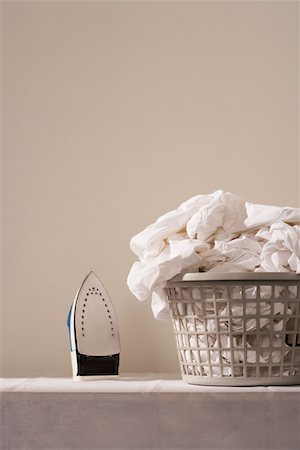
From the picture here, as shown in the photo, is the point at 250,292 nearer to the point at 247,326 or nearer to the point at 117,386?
the point at 247,326

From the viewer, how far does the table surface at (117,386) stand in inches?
41.8

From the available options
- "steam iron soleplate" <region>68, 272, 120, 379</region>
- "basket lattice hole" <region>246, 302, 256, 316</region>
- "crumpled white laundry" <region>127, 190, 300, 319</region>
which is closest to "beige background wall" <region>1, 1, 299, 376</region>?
"steam iron soleplate" <region>68, 272, 120, 379</region>

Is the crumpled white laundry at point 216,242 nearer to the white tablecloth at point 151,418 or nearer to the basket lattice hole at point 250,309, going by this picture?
the basket lattice hole at point 250,309

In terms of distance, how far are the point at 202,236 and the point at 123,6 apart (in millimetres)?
724

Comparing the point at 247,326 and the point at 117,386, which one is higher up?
the point at 247,326

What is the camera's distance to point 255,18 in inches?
61.7

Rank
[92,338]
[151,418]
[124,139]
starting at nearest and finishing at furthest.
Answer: [151,418] < [92,338] < [124,139]

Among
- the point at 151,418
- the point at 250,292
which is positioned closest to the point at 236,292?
the point at 250,292

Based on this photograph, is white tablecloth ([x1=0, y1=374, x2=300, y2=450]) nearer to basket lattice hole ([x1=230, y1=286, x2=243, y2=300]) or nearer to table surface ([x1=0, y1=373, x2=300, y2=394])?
table surface ([x1=0, y1=373, x2=300, y2=394])

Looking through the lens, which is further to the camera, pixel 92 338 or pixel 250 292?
pixel 92 338

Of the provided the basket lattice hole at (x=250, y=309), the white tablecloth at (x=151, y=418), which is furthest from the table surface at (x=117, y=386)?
the basket lattice hole at (x=250, y=309)

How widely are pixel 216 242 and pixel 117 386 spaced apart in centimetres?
29

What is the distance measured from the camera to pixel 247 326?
1.08 meters

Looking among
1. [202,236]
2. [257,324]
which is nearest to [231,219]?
[202,236]
